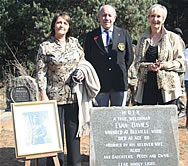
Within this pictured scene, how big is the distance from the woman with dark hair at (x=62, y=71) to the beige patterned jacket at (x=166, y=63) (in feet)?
2.68

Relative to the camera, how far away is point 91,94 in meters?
3.66

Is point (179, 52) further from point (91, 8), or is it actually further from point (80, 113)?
point (91, 8)

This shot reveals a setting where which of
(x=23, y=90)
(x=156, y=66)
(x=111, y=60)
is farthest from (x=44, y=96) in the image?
(x=23, y=90)

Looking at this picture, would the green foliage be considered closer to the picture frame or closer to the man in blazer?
the man in blazer

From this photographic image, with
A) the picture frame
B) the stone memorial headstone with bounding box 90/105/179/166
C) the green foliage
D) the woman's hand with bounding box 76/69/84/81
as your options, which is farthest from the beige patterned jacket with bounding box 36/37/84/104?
the green foliage

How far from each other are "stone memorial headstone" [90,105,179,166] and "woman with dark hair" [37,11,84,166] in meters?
0.40

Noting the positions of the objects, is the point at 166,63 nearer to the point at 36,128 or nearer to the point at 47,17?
the point at 36,128

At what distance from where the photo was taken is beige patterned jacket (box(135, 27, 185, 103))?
373 centimetres

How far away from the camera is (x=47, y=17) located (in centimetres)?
1096

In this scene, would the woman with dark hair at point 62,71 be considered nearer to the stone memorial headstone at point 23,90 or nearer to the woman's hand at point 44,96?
the woman's hand at point 44,96

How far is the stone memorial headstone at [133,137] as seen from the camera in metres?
3.33

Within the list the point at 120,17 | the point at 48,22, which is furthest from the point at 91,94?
the point at 120,17

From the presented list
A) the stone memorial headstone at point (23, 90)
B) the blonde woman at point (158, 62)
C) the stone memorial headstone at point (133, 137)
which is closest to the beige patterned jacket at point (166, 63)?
the blonde woman at point (158, 62)

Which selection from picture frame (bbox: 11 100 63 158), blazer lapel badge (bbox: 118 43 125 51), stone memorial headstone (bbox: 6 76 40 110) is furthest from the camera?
stone memorial headstone (bbox: 6 76 40 110)
